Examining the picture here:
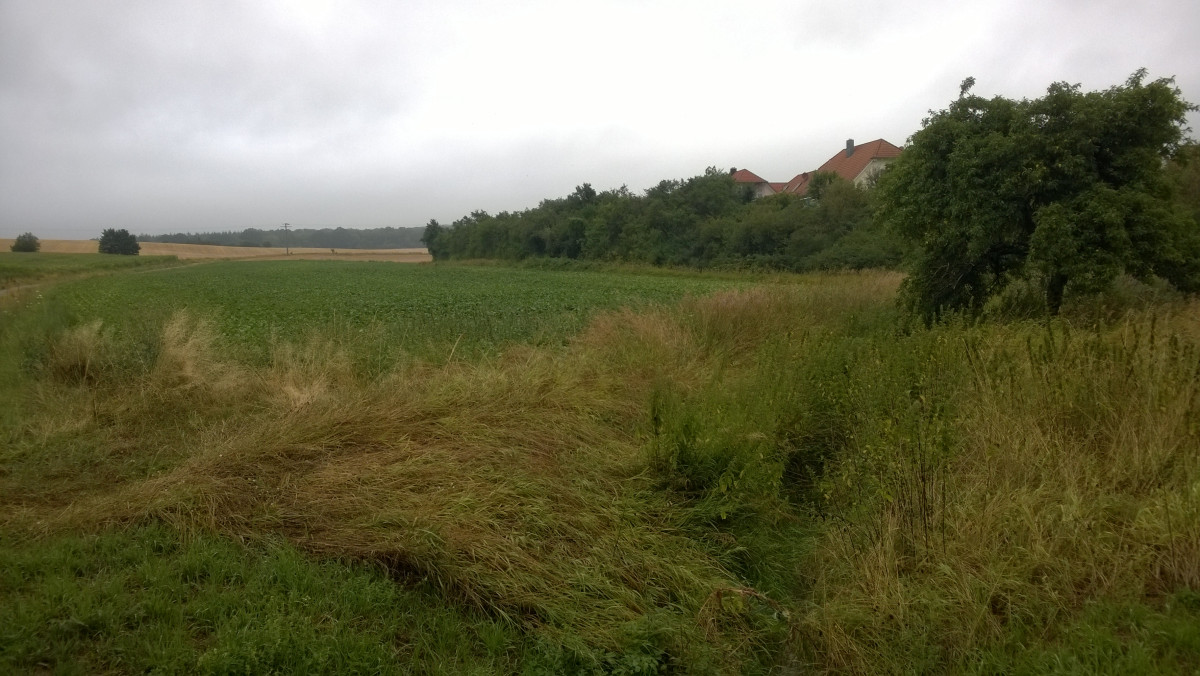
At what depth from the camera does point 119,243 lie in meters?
80.1

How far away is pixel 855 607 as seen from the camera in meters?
3.80

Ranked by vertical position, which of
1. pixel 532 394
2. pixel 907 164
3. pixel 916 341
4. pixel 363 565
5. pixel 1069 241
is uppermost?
pixel 907 164

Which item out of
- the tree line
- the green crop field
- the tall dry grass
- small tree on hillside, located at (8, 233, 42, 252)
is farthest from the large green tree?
small tree on hillside, located at (8, 233, 42, 252)

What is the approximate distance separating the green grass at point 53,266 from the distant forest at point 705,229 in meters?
32.0

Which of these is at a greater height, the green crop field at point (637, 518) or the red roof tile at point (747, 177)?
the red roof tile at point (747, 177)

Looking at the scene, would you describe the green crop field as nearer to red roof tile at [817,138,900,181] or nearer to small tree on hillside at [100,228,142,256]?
red roof tile at [817,138,900,181]

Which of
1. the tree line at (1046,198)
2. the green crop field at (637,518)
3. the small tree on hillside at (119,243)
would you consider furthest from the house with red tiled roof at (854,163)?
the small tree on hillside at (119,243)

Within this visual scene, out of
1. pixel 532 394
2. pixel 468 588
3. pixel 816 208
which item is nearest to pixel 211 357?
pixel 532 394

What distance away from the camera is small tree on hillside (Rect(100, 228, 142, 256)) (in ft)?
260

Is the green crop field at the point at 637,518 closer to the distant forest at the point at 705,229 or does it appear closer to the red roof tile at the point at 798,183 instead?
the distant forest at the point at 705,229

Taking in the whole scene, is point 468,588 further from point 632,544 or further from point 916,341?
point 916,341

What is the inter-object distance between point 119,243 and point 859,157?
83.1 m

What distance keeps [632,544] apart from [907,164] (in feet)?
32.0

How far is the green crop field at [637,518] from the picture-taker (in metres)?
3.40
